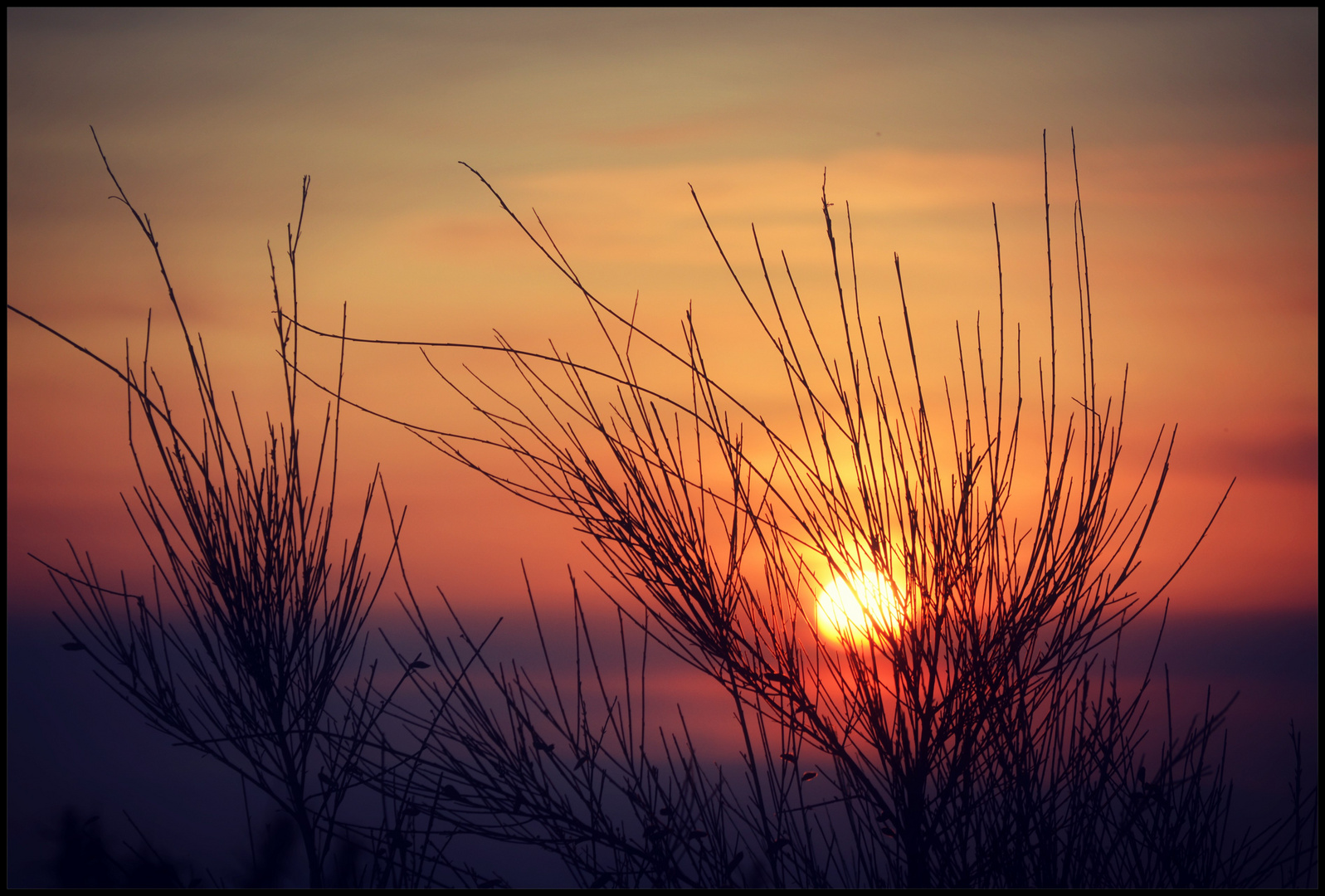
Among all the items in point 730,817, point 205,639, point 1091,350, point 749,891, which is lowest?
point 749,891

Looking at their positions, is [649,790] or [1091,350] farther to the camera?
[649,790]

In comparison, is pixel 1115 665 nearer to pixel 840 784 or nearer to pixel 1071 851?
pixel 1071 851

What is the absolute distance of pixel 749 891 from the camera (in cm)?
336

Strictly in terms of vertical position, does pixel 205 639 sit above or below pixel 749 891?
above

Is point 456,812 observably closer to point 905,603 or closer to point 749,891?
point 749,891

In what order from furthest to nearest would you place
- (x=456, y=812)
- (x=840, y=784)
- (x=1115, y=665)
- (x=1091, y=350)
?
(x=1115, y=665) < (x=456, y=812) < (x=840, y=784) < (x=1091, y=350)

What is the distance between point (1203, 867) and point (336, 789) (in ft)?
13.5

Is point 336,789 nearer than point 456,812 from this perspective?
No

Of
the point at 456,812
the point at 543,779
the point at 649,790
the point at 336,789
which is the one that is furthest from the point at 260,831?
the point at 649,790

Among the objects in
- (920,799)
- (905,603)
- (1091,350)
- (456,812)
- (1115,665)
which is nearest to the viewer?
(1091,350)

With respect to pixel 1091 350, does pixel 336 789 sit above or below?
below

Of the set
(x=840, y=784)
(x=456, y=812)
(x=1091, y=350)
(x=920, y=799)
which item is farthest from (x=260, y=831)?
(x=1091, y=350)

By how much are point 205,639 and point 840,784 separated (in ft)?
9.67

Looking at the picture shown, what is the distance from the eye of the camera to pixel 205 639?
13.6ft
